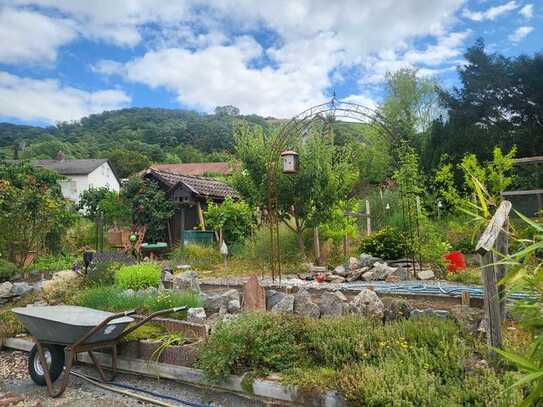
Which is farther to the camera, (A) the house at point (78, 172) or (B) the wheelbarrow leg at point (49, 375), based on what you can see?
(A) the house at point (78, 172)

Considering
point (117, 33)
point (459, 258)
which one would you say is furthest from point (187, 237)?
point (459, 258)

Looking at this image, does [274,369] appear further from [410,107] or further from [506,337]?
[410,107]

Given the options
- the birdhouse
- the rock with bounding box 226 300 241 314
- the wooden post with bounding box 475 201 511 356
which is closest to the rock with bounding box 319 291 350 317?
the rock with bounding box 226 300 241 314

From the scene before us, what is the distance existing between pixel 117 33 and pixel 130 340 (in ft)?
22.0

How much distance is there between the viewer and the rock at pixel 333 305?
4.48 metres

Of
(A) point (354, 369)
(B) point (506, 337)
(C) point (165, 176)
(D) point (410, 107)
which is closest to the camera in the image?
(A) point (354, 369)

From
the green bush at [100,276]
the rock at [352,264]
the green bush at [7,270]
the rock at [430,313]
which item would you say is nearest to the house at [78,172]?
the green bush at [7,270]

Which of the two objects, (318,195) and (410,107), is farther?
(410,107)

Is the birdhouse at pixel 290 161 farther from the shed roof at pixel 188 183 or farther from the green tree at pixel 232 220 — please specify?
the shed roof at pixel 188 183

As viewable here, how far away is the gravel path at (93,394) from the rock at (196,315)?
2.52 ft

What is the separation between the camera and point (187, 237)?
12219 millimetres

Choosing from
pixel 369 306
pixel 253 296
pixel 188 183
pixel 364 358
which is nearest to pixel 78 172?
pixel 188 183

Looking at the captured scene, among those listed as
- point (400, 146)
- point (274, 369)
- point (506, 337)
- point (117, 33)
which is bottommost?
point (274, 369)

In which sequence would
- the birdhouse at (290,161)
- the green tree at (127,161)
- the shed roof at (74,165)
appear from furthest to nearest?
the green tree at (127,161), the shed roof at (74,165), the birdhouse at (290,161)
